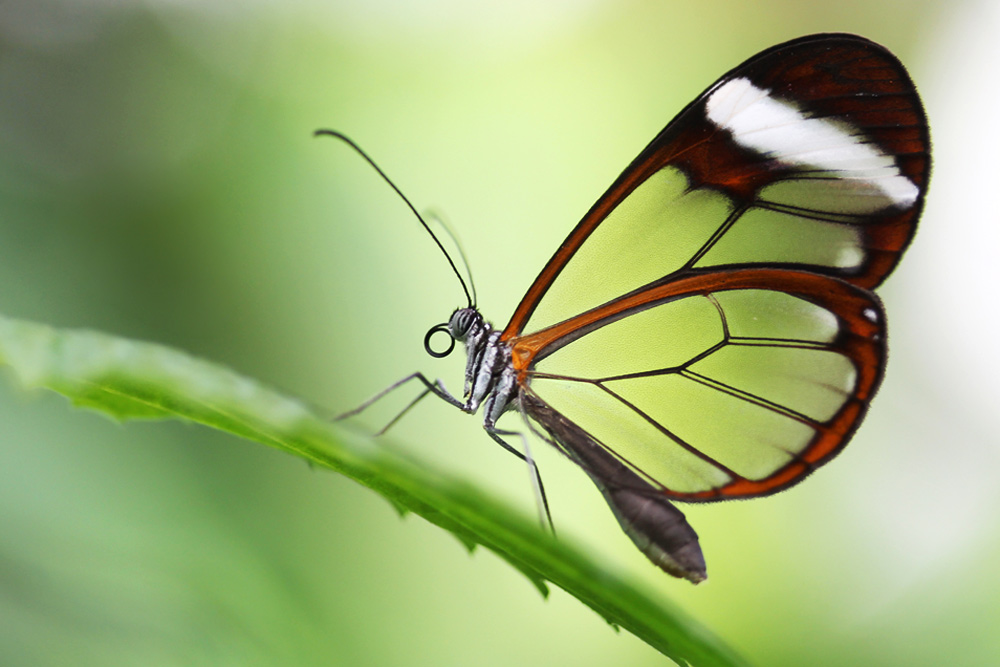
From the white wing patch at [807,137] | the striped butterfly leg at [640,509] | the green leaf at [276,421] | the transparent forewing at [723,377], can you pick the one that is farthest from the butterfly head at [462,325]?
the green leaf at [276,421]

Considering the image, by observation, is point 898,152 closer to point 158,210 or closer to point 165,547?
point 165,547

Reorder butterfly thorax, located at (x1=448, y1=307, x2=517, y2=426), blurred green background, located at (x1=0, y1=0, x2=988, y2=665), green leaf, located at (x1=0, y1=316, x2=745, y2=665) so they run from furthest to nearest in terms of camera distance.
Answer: butterfly thorax, located at (x1=448, y1=307, x2=517, y2=426) < blurred green background, located at (x1=0, y1=0, x2=988, y2=665) < green leaf, located at (x1=0, y1=316, x2=745, y2=665)

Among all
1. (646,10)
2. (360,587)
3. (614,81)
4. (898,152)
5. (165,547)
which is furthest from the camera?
(646,10)

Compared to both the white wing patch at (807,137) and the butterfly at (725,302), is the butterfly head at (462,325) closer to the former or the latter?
the butterfly at (725,302)

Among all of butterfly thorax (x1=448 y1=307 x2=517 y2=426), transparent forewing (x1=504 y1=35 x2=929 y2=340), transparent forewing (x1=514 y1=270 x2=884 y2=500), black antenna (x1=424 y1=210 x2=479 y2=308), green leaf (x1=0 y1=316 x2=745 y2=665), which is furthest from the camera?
black antenna (x1=424 y1=210 x2=479 y2=308)

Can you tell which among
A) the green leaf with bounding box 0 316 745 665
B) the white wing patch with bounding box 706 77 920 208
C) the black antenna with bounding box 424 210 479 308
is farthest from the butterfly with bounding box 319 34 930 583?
the green leaf with bounding box 0 316 745 665

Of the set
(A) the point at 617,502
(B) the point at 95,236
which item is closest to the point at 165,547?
(A) the point at 617,502

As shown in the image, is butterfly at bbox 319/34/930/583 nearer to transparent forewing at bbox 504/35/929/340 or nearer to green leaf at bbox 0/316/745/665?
transparent forewing at bbox 504/35/929/340
